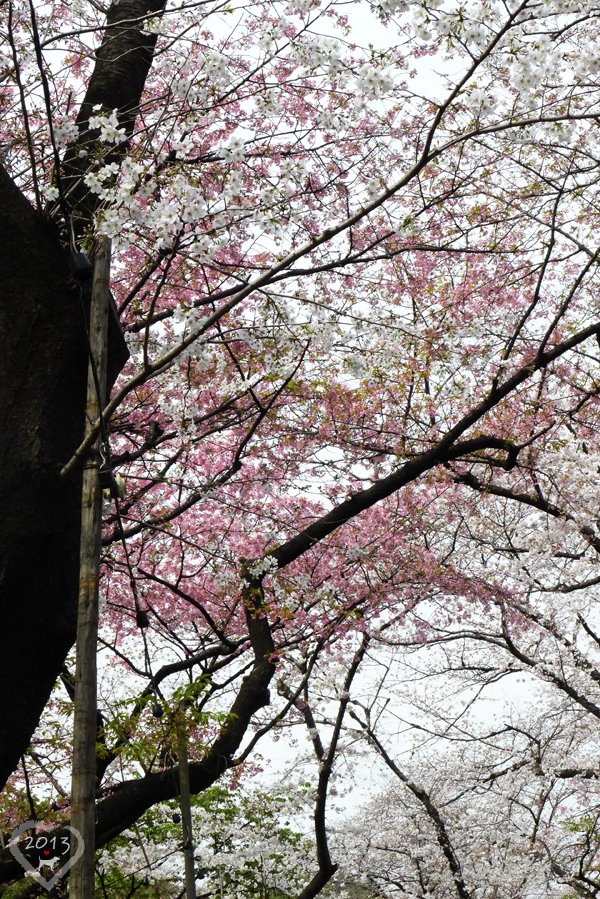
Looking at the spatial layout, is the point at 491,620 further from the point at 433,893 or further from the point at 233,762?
the point at 233,762

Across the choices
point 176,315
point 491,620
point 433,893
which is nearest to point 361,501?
point 176,315

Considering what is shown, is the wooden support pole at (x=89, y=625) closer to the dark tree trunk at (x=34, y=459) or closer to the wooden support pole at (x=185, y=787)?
the dark tree trunk at (x=34, y=459)

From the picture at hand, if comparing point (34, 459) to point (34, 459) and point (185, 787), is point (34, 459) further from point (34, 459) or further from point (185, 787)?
point (185, 787)

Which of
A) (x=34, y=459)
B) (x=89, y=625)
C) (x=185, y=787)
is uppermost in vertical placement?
(x=34, y=459)

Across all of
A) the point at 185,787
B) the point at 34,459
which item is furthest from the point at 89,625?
the point at 185,787

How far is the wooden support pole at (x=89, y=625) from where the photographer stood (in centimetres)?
320

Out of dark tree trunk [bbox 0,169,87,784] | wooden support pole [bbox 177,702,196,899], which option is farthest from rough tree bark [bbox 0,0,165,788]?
wooden support pole [bbox 177,702,196,899]

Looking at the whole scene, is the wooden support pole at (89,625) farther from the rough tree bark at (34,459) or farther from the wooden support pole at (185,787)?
the wooden support pole at (185,787)

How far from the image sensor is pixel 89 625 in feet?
11.2

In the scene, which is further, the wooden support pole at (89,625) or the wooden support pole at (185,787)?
the wooden support pole at (185,787)

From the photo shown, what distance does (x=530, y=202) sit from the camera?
6855mm

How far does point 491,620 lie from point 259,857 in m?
5.70

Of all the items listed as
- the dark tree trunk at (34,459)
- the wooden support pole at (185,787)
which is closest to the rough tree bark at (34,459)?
the dark tree trunk at (34,459)

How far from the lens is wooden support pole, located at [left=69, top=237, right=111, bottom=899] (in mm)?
3195
